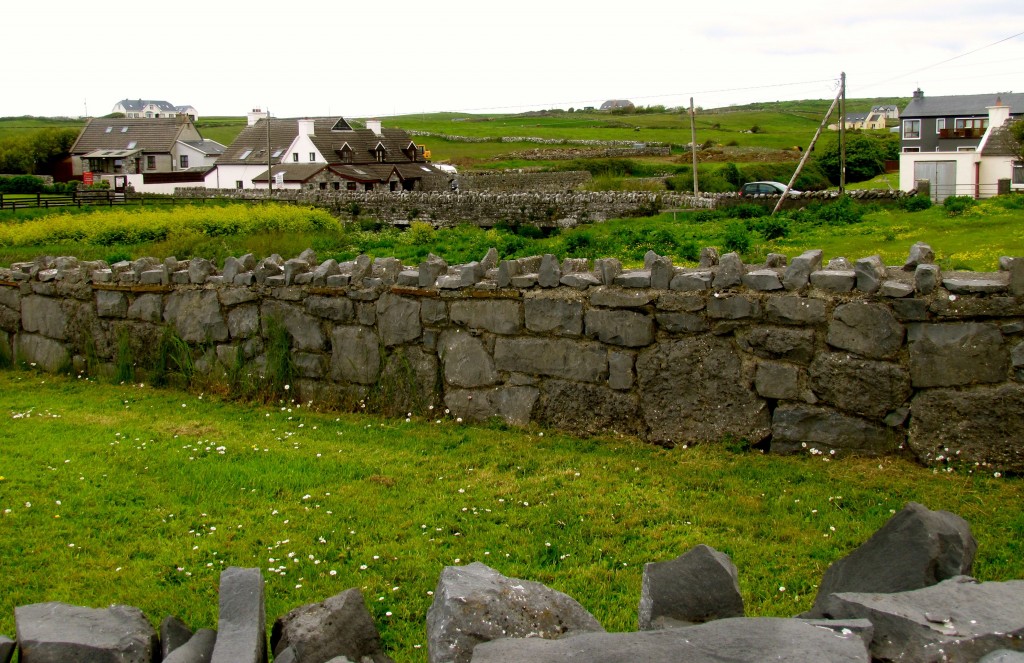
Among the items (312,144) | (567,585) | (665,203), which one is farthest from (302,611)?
(312,144)

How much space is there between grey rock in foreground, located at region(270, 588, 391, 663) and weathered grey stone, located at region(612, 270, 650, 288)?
4714 mm

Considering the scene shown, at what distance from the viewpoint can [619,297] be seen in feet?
27.2

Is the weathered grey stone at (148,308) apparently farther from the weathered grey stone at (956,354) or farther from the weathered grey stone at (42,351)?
the weathered grey stone at (956,354)

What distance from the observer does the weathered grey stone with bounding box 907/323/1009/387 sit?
7043 millimetres

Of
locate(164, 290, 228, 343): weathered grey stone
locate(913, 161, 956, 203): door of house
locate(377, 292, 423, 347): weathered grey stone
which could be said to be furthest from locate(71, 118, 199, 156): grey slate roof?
locate(377, 292, 423, 347): weathered grey stone

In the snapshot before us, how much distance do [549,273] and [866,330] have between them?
9.03ft

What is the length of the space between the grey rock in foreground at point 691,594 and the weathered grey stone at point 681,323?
4.13 metres

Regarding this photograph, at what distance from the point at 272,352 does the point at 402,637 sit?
5.77 meters

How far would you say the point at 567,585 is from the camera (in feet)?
17.6

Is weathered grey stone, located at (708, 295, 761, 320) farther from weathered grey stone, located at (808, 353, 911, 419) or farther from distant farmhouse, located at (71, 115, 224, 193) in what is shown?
distant farmhouse, located at (71, 115, 224, 193)

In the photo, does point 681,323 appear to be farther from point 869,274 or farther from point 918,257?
point 918,257

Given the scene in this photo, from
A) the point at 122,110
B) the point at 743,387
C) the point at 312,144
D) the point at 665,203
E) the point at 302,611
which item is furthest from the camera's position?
the point at 122,110

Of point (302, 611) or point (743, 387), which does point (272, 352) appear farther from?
point (302, 611)

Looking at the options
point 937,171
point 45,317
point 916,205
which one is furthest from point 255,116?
point 45,317
